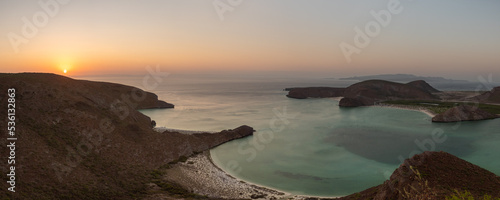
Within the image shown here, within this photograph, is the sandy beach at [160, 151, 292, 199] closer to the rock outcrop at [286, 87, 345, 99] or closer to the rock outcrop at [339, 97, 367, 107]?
the rock outcrop at [339, 97, 367, 107]

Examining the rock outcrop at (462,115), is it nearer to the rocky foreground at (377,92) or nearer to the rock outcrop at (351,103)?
the rock outcrop at (351,103)

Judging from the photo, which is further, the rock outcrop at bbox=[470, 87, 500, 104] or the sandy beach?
the rock outcrop at bbox=[470, 87, 500, 104]

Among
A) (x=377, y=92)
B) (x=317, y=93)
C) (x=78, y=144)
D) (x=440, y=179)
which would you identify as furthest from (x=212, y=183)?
(x=317, y=93)

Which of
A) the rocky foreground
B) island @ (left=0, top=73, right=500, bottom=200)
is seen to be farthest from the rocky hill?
the rocky foreground

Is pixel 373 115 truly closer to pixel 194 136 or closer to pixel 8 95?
pixel 194 136

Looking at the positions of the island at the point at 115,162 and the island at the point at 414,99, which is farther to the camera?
the island at the point at 414,99

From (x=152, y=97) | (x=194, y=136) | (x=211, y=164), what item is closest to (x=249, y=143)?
(x=194, y=136)

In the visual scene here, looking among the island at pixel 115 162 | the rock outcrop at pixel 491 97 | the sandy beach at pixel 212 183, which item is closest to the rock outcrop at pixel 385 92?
the rock outcrop at pixel 491 97
